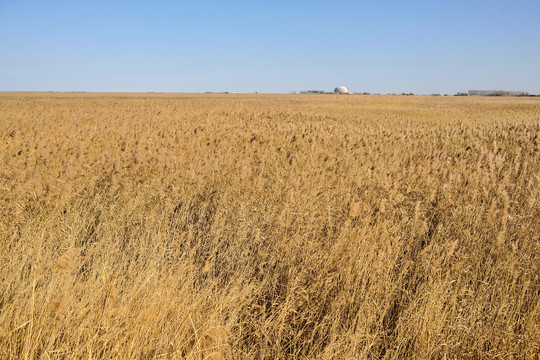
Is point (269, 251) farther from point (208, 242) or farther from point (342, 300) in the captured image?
point (342, 300)

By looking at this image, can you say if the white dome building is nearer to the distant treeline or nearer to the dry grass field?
the distant treeline

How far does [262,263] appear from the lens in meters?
3.38

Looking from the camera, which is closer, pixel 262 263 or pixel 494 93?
pixel 262 263

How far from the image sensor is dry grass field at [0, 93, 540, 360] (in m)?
2.40

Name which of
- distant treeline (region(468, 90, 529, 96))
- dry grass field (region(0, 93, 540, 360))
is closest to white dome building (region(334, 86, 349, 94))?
distant treeline (region(468, 90, 529, 96))

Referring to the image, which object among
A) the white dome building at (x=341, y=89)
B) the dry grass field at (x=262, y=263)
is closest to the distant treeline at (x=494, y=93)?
the white dome building at (x=341, y=89)

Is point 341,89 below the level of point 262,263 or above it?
above

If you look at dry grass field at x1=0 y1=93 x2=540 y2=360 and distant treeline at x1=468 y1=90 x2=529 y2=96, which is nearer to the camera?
dry grass field at x1=0 y1=93 x2=540 y2=360

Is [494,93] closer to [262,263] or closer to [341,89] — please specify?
[341,89]

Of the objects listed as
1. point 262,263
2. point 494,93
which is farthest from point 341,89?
point 262,263

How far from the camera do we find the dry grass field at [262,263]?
2.40 m

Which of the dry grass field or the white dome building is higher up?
the white dome building

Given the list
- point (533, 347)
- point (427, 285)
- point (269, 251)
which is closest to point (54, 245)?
point (269, 251)

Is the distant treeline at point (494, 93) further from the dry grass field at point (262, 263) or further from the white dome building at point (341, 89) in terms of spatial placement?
the dry grass field at point (262, 263)
